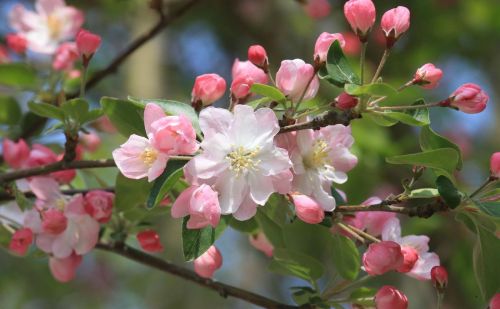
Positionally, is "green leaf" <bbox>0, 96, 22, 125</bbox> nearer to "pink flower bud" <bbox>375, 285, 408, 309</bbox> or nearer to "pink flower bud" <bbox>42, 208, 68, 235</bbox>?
"pink flower bud" <bbox>42, 208, 68, 235</bbox>

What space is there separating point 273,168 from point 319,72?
0.16 metres

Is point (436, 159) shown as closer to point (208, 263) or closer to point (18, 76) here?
point (208, 263)

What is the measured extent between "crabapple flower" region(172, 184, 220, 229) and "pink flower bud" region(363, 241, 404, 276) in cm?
23

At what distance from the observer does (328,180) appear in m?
1.16

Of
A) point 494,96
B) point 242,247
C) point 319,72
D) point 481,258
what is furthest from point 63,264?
point 242,247

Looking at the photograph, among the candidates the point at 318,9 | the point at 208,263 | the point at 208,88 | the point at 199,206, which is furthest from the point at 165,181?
the point at 318,9

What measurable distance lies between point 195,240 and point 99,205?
266 mm

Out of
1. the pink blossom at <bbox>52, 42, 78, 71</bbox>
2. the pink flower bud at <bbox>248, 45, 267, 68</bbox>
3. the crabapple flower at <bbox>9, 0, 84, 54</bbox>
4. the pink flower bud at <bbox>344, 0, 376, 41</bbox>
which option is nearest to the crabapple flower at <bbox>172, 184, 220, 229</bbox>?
the pink flower bud at <bbox>248, 45, 267, 68</bbox>

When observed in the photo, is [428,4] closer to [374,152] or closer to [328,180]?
[374,152]

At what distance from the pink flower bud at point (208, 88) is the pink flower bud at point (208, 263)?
26cm

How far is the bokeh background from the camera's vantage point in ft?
8.56

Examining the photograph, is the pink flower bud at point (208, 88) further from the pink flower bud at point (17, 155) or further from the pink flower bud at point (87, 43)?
the pink flower bud at point (17, 155)

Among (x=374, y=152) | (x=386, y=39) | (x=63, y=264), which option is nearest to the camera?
(x=386, y=39)

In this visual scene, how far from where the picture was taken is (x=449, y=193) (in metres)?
1.00
